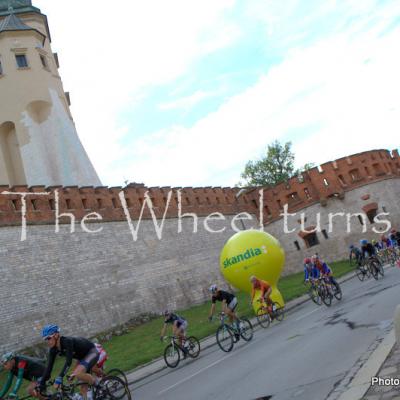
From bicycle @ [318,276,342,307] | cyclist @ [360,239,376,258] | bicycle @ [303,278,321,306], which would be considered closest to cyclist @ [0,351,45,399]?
bicycle @ [318,276,342,307]

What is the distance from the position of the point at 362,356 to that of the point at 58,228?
19.0 m

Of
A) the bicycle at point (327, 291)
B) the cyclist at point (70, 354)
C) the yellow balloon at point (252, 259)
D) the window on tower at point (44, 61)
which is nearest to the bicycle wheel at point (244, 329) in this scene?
the bicycle at point (327, 291)

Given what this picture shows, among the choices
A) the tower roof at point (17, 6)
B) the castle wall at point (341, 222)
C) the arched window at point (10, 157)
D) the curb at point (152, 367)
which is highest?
the tower roof at point (17, 6)

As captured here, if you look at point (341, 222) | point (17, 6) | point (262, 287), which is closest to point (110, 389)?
point (262, 287)

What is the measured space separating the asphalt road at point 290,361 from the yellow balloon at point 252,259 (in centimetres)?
338

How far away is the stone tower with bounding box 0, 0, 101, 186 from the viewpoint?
33875 millimetres

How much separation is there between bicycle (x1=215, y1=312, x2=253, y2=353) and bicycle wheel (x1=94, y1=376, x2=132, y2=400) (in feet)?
14.3

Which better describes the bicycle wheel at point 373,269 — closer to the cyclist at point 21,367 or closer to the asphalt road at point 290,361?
the asphalt road at point 290,361

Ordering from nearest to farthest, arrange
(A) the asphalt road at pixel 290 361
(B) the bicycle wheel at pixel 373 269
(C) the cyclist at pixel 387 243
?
(A) the asphalt road at pixel 290 361, (B) the bicycle wheel at pixel 373 269, (C) the cyclist at pixel 387 243

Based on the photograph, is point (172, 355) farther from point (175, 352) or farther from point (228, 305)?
point (228, 305)

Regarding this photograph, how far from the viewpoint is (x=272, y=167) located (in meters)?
68.1

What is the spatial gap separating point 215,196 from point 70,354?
28.8 metres

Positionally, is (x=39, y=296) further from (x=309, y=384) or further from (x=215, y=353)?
(x=309, y=384)

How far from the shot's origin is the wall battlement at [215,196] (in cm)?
2341
